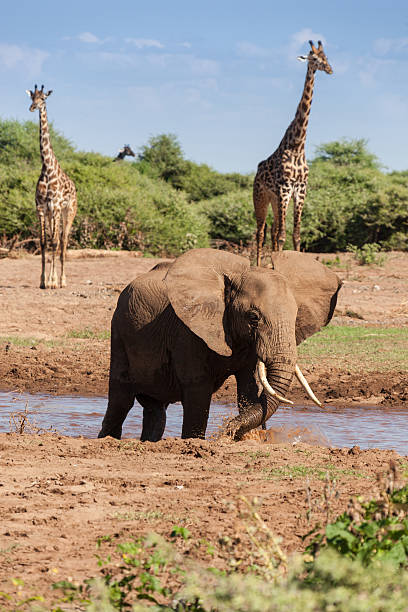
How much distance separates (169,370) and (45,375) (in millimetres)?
4553

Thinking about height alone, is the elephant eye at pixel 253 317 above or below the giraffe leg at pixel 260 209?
below

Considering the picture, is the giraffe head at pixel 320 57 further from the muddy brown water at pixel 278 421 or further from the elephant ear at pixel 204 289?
the elephant ear at pixel 204 289

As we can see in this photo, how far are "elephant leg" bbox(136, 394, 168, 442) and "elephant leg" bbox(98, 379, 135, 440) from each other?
4.8 inches

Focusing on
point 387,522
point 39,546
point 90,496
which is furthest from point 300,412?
point 387,522

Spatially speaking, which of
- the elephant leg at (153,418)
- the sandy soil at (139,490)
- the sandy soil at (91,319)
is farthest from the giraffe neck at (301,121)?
the sandy soil at (139,490)

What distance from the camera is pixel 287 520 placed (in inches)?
184

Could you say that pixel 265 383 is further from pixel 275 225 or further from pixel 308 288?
pixel 275 225

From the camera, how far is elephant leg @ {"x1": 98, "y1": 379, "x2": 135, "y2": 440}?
7.99 m

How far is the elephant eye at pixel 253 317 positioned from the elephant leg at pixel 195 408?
27.7 inches

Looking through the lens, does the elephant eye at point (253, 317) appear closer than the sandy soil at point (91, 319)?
Yes

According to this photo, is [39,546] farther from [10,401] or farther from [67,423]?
[10,401]

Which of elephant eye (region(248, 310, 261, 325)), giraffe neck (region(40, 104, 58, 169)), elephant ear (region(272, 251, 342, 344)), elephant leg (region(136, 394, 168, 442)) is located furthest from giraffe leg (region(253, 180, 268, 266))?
elephant eye (region(248, 310, 261, 325))

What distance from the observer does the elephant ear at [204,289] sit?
6805 mm

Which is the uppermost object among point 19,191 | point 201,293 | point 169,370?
point 19,191
